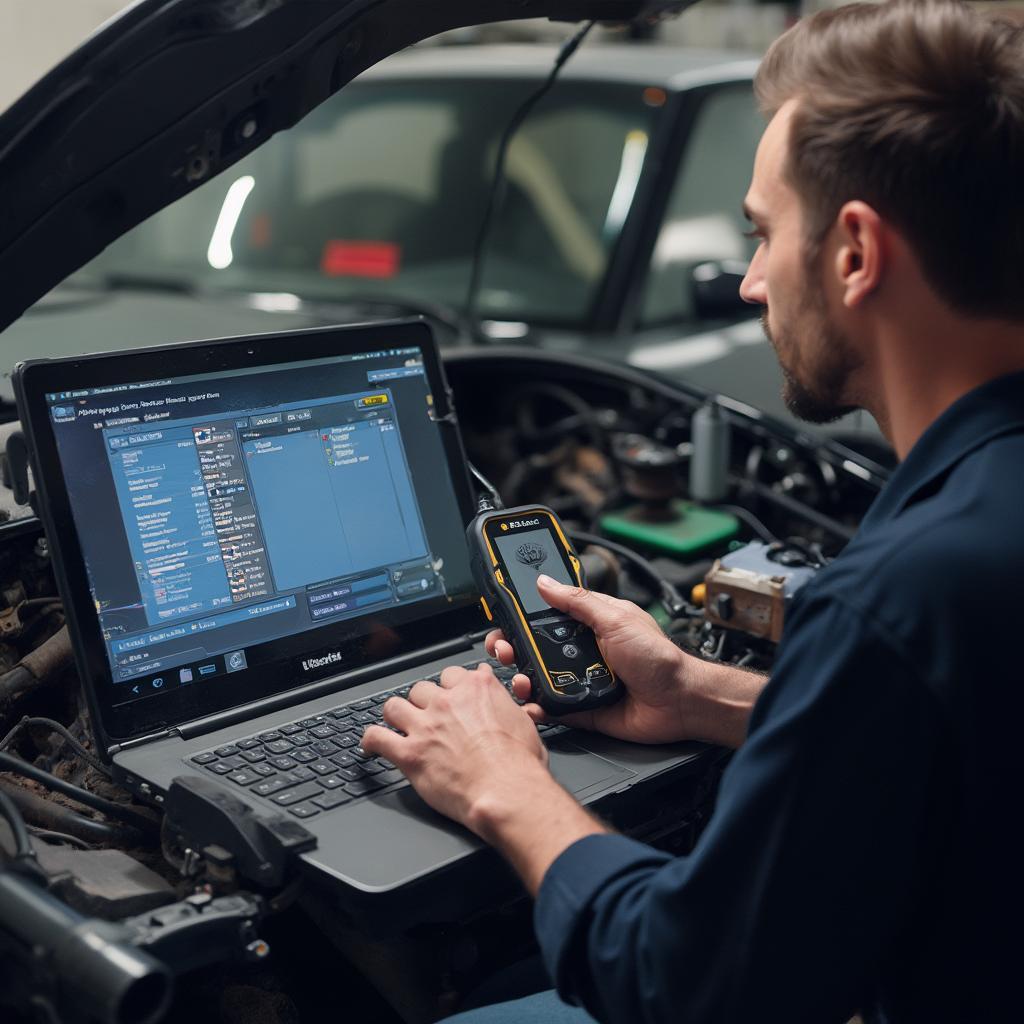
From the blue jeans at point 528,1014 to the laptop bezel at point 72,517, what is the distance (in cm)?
34

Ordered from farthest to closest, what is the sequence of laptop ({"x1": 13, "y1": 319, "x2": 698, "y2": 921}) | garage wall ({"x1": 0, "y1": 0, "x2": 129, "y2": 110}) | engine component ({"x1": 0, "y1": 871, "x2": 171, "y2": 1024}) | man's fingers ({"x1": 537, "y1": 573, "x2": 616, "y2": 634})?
garage wall ({"x1": 0, "y1": 0, "x2": 129, "y2": 110}) → man's fingers ({"x1": 537, "y1": 573, "x2": 616, "y2": 634}) → laptop ({"x1": 13, "y1": 319, "x2": 698, "y2": 921}) → engine component ({"x1": 0, "y1": 871, "x2": 171, "y2": 1024})

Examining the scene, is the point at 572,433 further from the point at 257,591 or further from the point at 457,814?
the point at 457,814

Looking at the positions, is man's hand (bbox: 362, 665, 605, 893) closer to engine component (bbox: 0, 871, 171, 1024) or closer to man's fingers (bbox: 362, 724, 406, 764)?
man's fingers (bbox: 362, 724, 406, 764)

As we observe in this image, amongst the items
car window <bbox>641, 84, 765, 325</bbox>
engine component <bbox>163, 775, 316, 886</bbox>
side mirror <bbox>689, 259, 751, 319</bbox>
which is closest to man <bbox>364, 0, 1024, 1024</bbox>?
engine component <bbox>163, 775, 316, 886</bbox>

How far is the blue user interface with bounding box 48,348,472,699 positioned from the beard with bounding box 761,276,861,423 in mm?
467

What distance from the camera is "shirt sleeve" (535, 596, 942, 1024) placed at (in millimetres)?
770

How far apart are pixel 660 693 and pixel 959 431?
1.37 ft

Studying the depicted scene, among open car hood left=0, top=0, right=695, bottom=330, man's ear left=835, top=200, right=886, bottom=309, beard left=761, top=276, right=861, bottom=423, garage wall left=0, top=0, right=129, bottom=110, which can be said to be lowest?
beard left=761, top=276, right=861, bottom=423

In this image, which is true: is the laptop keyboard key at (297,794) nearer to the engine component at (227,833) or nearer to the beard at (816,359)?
the engine component at (227,833)

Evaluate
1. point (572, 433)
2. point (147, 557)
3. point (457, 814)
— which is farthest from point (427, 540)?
point (572, 433)

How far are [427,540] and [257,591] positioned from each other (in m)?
0.21

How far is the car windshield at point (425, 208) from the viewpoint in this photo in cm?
261

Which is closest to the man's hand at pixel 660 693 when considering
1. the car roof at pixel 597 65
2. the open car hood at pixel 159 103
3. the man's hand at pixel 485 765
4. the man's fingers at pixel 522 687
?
the man's fingers at pixel 522 687

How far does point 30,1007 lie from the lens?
844 mm
